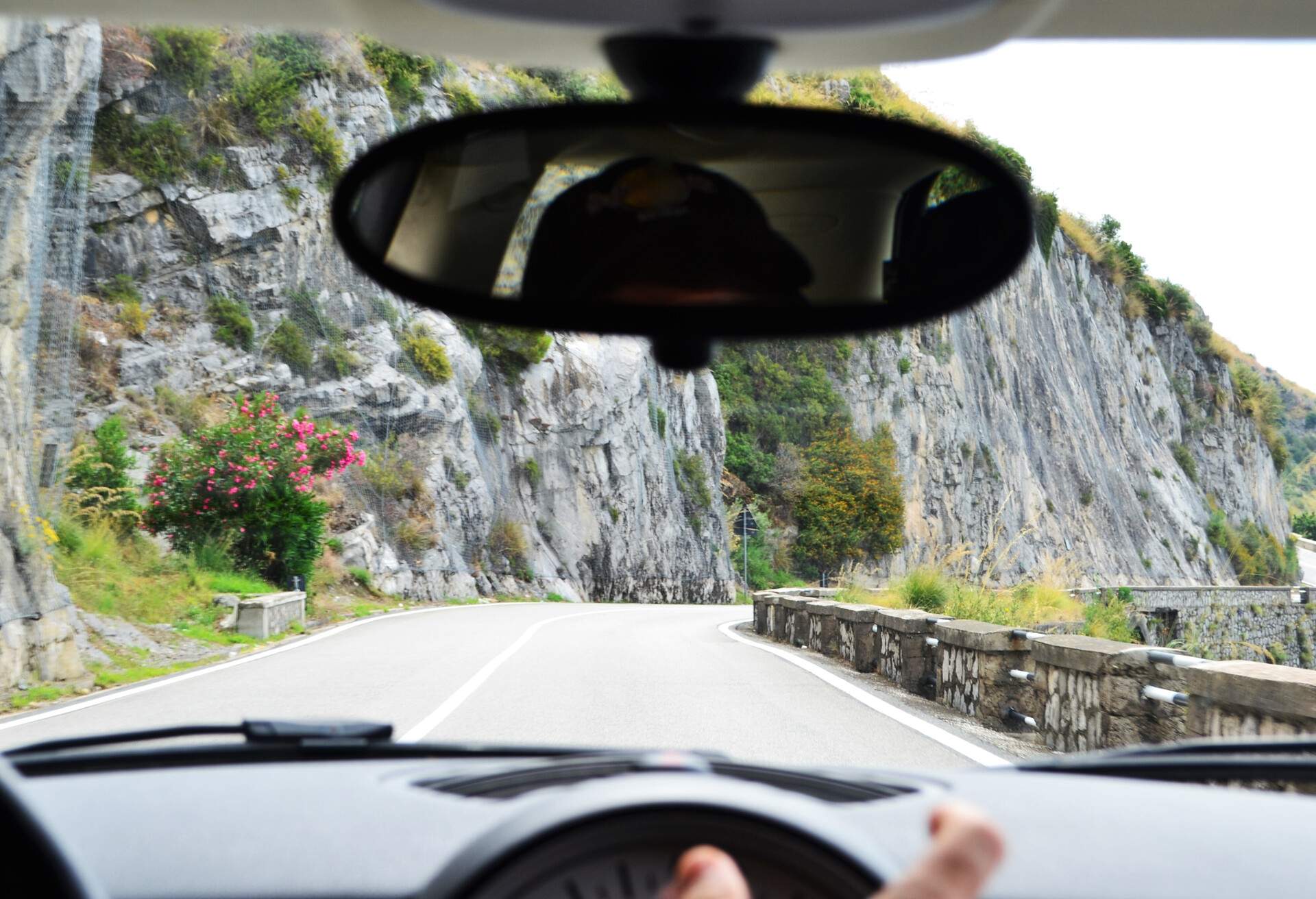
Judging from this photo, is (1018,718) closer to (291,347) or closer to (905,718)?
(905,718)

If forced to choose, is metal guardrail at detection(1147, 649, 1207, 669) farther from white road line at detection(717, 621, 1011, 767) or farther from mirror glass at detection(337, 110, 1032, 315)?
mirror glass at detection(337, 110, 1032, 315)

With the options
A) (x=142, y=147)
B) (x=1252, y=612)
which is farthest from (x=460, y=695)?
(x=1252, y=612)

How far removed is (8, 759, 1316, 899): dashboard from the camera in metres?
1.57

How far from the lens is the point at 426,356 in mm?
37688

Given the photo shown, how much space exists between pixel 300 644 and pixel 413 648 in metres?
2.13

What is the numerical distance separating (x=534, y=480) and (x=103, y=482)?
888 inches

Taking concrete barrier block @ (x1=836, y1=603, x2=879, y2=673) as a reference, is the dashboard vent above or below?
above

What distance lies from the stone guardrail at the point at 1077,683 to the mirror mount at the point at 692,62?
4.56 metres

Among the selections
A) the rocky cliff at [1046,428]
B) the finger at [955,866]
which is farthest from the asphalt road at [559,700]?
the rocky cliff at [1046,428]

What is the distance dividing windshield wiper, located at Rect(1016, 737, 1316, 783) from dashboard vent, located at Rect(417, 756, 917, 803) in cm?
64

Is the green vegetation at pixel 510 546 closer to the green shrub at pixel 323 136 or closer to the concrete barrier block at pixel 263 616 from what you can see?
the green shrub at pixel 323 136

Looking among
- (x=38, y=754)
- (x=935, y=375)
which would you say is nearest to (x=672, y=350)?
(x=38, y=754)

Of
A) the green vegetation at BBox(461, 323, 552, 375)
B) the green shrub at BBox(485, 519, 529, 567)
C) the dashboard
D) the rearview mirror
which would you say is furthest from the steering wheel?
the green vegetation at BBox(461, 323, 552, 375)

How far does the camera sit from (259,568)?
75.5ft
